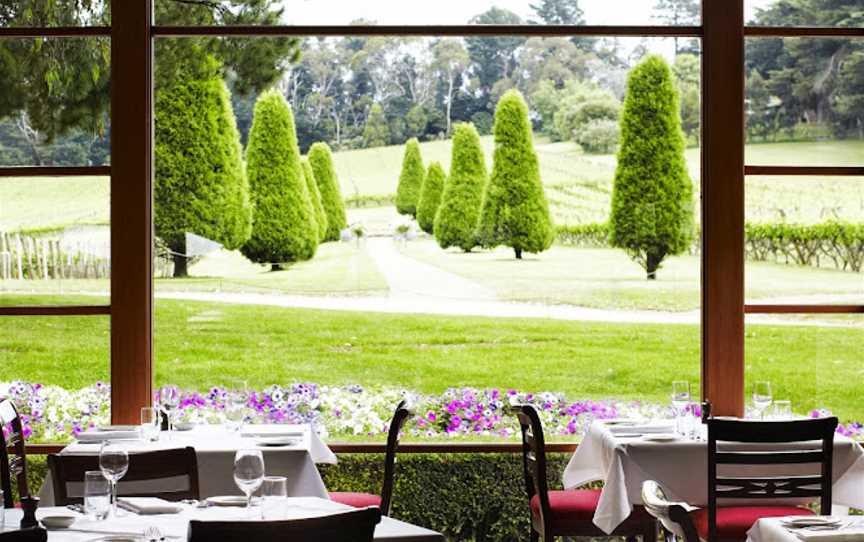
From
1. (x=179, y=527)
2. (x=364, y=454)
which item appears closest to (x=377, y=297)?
(x=364, y=454)

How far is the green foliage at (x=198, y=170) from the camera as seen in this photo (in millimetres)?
6406

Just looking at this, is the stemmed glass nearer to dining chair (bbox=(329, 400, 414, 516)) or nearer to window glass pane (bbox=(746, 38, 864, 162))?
dining chair (bbox=(329, 400, 414, 516))

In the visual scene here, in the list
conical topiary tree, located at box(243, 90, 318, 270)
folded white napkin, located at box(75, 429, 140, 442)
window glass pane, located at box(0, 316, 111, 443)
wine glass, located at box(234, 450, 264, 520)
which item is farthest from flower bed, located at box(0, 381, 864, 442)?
wine glass, located at box(234, 450, 264, 520)

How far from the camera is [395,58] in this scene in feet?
22.1

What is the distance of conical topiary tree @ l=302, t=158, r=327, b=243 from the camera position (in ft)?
21.8

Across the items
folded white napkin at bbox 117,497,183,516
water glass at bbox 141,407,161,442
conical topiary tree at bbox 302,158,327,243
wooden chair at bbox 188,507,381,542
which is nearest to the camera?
wooden chair at bbox 188,507,381,542

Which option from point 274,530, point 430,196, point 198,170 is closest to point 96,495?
point 274,530

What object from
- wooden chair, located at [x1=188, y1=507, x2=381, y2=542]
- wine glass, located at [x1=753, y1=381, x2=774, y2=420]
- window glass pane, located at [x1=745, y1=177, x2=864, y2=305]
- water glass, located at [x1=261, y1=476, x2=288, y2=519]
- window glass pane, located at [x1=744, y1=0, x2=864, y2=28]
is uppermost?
window glass pane, located at [x1=744, y1=0, x2=864, y2=28]

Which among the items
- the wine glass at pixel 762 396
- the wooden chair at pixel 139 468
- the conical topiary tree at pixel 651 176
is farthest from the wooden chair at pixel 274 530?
the conical topiary tree at pixel 651 176

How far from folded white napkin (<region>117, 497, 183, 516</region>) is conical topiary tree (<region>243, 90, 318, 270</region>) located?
8.81 ft

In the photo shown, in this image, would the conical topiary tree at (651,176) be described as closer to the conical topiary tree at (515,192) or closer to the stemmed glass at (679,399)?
the conical topiary tree at (515,192)

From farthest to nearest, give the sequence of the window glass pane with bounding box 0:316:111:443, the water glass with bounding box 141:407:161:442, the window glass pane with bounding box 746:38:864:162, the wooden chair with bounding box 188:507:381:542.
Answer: the window glass pane with bounding box 746:38:864:162
the window glass pane with bounding box 0:316:111:443
the water glass with bounding box 141:407:161:442
the wooden chair with bounding box 188:507:381:542

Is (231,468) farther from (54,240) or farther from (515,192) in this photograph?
(515,192)

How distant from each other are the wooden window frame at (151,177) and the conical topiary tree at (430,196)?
2.85 ft
